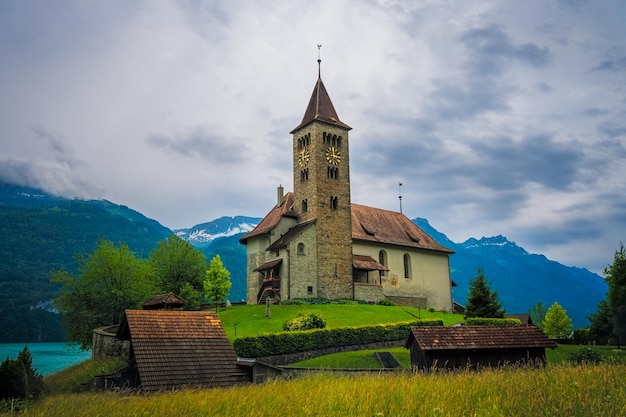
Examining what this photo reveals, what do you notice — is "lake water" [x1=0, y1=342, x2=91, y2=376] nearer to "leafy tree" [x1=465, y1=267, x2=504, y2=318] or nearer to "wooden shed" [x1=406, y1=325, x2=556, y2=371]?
"wooden shed" [x1=406, y1=325, x2=556, y2=371]

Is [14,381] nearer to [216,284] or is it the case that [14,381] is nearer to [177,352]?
[177,352]

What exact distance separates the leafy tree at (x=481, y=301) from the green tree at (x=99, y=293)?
29.4 m

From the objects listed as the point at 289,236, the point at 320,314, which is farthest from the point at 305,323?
the point at 289,236

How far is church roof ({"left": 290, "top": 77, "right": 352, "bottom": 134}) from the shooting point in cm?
6222

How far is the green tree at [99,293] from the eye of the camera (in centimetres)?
4769

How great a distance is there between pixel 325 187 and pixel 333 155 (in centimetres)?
421

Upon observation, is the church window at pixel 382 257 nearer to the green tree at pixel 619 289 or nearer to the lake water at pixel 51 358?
the green tree at pixel 619 289

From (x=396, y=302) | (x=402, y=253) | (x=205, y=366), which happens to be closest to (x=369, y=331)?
(x=205, y=366)

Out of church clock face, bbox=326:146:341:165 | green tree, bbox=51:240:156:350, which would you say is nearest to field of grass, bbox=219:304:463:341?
green tree, bbox=51:240:156:350

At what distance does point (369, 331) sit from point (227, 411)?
96.0 feet

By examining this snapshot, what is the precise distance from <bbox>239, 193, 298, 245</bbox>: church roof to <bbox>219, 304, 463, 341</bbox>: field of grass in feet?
37.6

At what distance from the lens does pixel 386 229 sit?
67.9 m

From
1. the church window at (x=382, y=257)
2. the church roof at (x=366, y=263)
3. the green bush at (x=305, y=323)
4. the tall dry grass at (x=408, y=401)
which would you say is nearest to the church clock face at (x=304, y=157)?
the church roof at (x=366, y=263)

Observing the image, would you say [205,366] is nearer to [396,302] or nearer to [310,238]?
[310,238]
